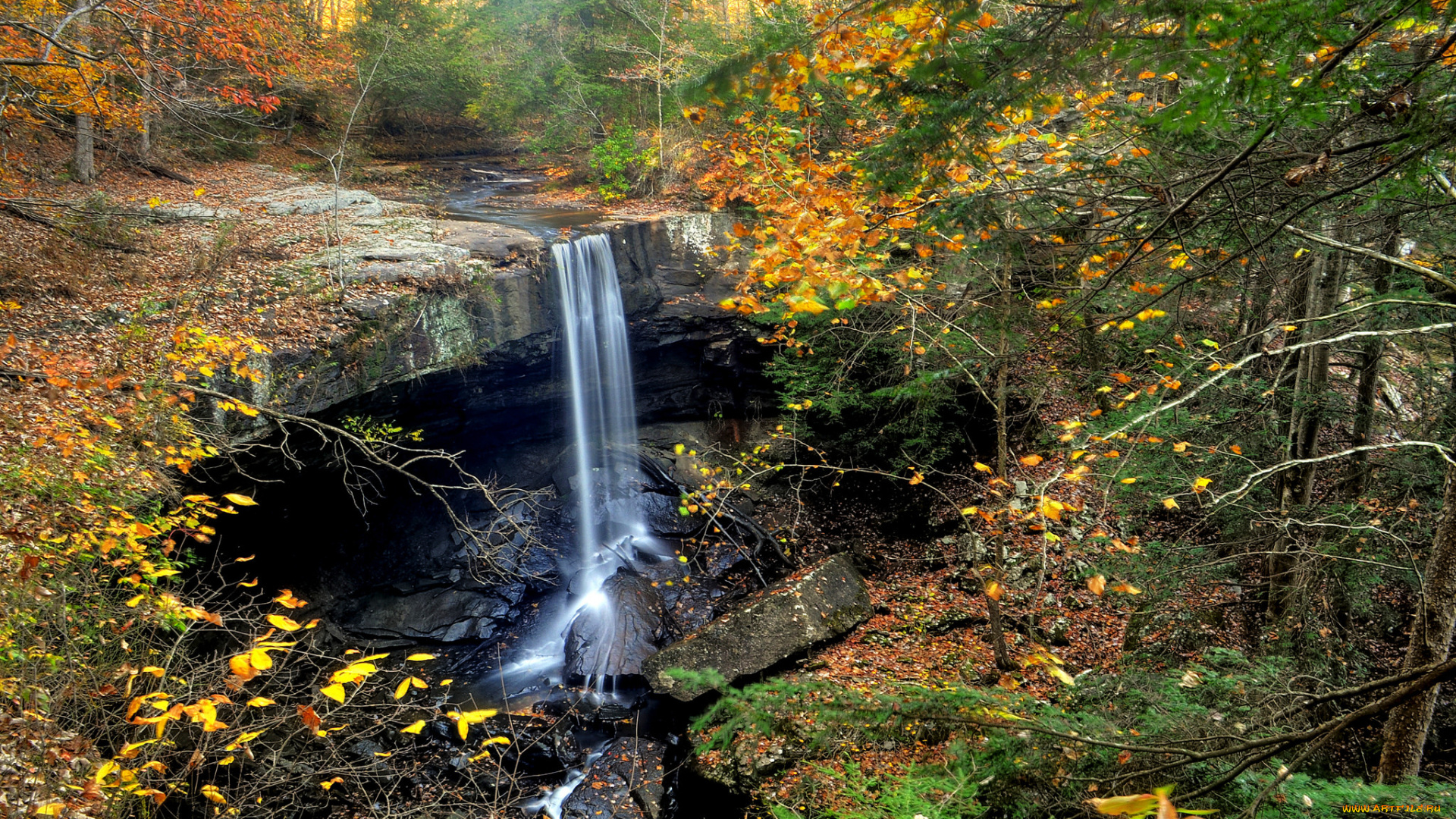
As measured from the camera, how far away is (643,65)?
48.3 feet

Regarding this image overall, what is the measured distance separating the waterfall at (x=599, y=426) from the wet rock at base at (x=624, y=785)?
249cm

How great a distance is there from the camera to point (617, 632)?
29.5 feet

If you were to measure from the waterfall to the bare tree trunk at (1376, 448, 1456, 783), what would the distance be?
8.12 metres

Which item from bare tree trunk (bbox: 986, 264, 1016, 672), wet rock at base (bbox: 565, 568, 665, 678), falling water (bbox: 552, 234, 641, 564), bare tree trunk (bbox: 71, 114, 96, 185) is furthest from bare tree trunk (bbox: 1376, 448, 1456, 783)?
bare tree trunk (bbox: 71, 114, 96, 185)

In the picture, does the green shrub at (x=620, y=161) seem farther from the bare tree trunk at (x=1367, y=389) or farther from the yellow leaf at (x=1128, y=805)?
the yellow leaf at (x=1128, y=805)

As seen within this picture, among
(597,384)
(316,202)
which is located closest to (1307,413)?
(597,384)

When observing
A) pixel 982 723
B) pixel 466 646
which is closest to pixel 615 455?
pixel 466 646

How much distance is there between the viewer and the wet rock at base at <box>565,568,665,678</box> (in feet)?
28.4

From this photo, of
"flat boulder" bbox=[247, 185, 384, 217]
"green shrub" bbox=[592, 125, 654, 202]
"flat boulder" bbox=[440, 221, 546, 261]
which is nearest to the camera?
"flat boulder" bbox=[440, 221, 546, 261]

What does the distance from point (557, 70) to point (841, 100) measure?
1094 centimetres

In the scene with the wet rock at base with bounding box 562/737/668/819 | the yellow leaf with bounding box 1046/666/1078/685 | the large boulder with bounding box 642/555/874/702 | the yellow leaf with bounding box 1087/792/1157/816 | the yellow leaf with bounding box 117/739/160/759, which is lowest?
the wet rock at base with bounding box 562/737/668/819

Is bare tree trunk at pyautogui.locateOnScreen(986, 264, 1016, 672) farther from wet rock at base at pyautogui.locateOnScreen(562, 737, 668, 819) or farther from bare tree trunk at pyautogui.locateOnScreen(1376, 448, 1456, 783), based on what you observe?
wet rock at base at pyautogui.locateOnScreen(562, 737, 668, 819)

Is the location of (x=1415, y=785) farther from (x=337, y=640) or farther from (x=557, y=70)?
(x=557, y=70)

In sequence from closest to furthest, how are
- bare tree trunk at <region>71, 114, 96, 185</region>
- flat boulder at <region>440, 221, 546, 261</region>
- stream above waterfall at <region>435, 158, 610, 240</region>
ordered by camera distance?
flat boulder at <region>440, 221, 546, 261</region>
bare tree trunk at <region>71, 114, 96, 185</region>
stream above waterfall at <region>435, 158, 610, 240</region>
